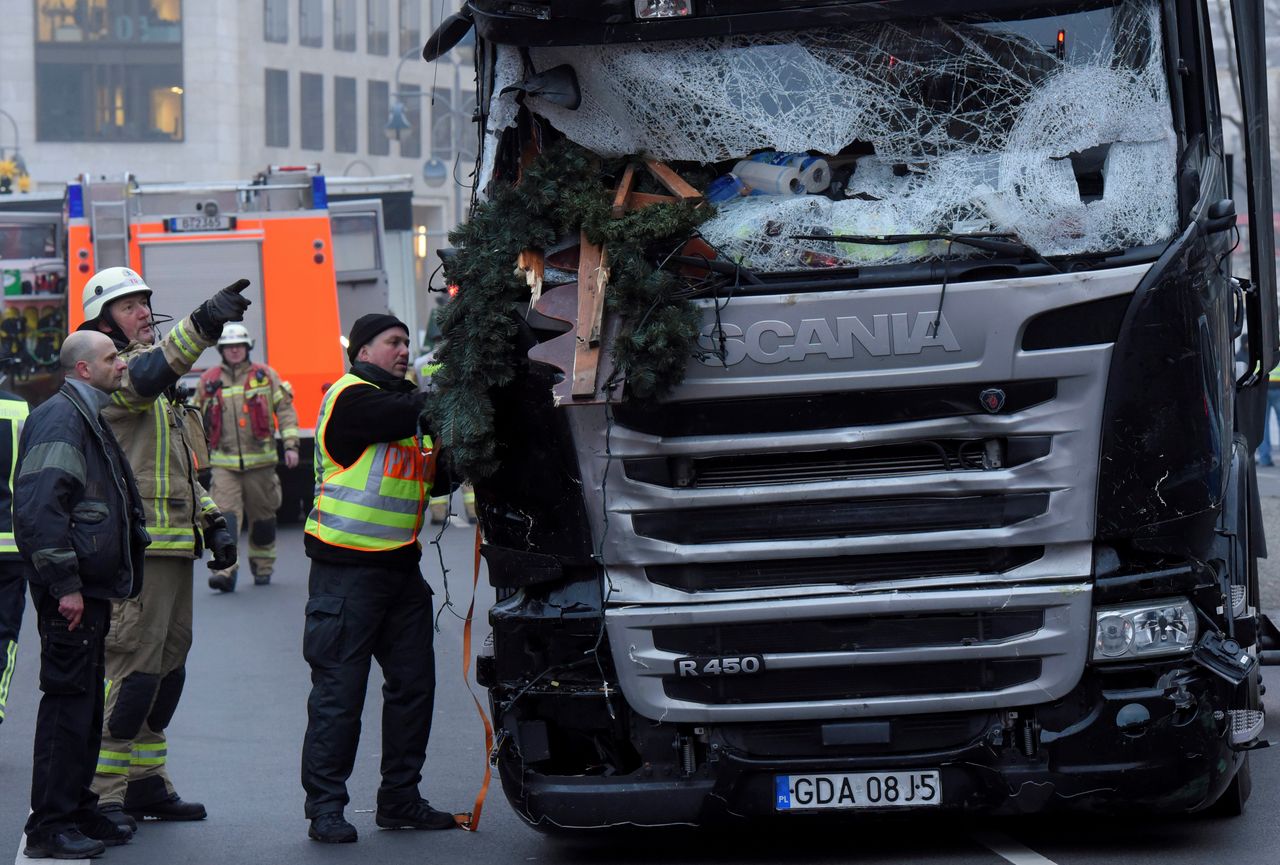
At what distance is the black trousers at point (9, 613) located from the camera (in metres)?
8.32

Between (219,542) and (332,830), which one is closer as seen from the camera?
(332,830)

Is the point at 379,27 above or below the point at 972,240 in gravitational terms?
above

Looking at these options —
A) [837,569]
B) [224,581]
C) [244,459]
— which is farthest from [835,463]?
[244,459]

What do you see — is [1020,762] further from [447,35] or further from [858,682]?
[447,35]

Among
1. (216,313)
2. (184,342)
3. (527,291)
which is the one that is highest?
(527,291)

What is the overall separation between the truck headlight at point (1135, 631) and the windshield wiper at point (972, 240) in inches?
40.7

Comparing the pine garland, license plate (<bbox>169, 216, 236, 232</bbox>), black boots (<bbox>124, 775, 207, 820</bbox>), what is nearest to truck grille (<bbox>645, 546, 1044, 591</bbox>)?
the pine garland

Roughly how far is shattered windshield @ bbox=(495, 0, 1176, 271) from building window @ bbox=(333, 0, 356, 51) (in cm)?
6083

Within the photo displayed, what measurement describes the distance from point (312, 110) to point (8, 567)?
58012 millimetres

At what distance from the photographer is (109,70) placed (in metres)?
63.1

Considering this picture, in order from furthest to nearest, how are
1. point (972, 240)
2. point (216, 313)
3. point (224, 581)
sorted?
point (224, 581) < point (216, 313) < point (972, 240)

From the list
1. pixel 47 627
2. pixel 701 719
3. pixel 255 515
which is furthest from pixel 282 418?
pixel 701 719

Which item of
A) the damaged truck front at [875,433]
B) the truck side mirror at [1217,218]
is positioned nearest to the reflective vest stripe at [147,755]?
the damaged truck front at [875,433]

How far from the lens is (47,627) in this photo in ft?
22.6
